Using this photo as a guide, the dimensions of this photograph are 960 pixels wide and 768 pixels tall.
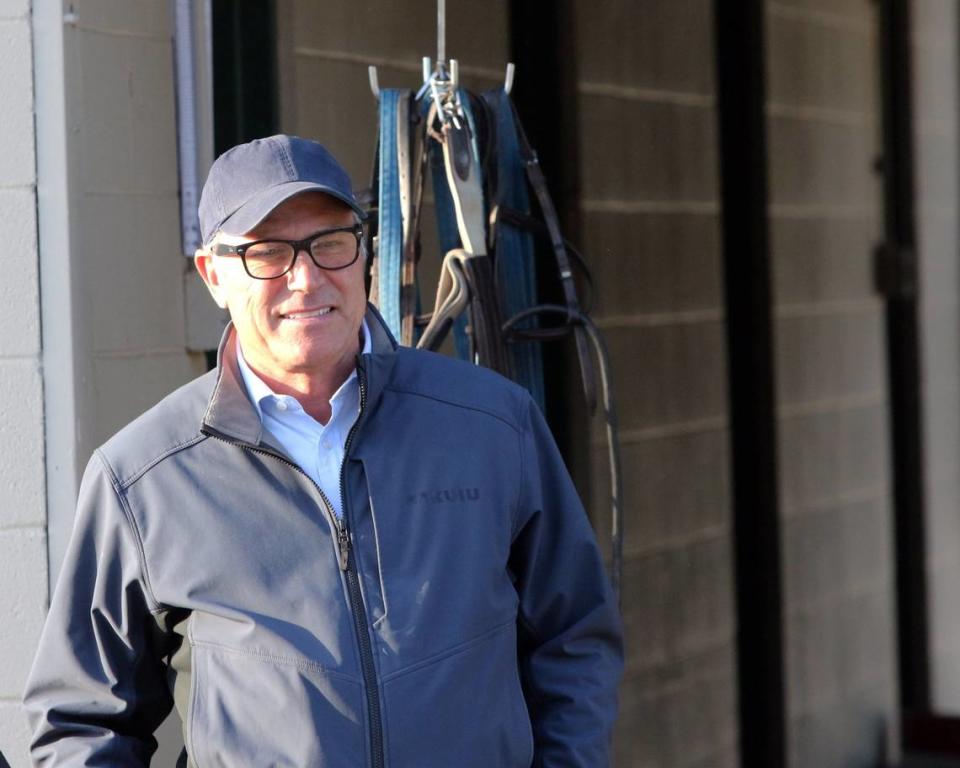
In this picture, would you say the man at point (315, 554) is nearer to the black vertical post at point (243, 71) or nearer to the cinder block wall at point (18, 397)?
the cinder block wall at point (18, 397)

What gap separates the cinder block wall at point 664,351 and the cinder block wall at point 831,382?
11.8 inches

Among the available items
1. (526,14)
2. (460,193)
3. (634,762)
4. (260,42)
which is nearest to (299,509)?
(460,193)

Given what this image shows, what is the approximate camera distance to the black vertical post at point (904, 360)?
515cm

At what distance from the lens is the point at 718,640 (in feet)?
14.1

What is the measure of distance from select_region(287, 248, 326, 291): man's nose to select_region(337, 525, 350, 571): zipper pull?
0.96 ft

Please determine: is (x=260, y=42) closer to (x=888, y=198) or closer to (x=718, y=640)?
(x=718, y=640)

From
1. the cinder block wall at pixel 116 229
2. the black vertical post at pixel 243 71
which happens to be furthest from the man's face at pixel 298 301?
the black vertical post at pixel 243 71

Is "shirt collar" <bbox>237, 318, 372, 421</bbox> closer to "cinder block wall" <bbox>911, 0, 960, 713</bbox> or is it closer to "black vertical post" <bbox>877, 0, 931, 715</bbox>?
"black vertical post" <bbox>877, 0, 931, 715</bbox>

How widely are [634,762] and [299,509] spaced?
2.21m

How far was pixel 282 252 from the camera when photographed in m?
1.94

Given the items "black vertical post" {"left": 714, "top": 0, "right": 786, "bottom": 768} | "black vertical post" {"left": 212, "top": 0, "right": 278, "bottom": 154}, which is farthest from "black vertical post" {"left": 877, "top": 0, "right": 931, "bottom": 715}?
"black vertical post" {"left": 212, "top": 0, "right": 278, "bottom": 154}

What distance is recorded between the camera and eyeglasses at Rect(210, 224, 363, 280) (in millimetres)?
1934

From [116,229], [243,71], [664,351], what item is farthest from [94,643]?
[664,351]

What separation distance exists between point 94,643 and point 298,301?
47 centimetres
